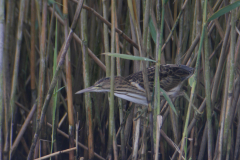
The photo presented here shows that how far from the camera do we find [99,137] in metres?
2.40

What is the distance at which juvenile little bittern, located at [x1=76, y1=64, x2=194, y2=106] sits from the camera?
6.24ft

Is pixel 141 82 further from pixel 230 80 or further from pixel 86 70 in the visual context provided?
pixel 230 80

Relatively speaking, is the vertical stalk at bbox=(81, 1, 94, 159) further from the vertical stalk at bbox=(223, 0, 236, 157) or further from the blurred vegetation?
the vertical stalk at bbox=(223, 0, 236, 157)

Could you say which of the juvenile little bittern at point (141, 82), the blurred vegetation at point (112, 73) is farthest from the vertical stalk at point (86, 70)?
the juvenile little bittern at point (141, 82)

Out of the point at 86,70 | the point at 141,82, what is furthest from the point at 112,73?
the point at 141,82

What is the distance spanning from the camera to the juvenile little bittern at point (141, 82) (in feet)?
6.24

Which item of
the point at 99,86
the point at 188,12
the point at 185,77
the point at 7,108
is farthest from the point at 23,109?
the point at 188,12

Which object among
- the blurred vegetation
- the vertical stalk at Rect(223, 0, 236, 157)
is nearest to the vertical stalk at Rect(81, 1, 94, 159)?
the blurred vegetation

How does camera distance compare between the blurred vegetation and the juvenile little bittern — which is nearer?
the blurred vegetation

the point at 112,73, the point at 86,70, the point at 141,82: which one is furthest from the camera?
the point at 141,82

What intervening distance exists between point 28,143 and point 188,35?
179cm

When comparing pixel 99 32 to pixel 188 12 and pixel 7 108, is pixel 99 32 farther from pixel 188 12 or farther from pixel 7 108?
pixel 7 108

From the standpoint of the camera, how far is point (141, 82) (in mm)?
2041

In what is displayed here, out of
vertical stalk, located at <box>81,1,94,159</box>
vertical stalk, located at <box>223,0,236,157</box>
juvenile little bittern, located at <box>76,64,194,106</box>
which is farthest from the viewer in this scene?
juvenile little bittern, located at <box>76,64,194,106</box>
